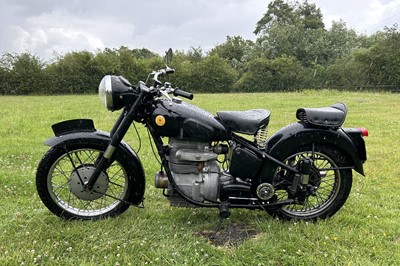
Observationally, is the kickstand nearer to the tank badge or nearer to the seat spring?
the seat spring

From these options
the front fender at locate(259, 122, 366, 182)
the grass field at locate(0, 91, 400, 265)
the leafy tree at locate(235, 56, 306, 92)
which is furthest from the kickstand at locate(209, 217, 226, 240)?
the leafy tree at locate(235, 56, 306, 92)

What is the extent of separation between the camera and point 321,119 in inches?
135

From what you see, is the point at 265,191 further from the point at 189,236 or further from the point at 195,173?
the point at 189,236

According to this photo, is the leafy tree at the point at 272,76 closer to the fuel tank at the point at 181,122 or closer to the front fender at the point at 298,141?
the front fender at the point at 298,141

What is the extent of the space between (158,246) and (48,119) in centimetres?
845

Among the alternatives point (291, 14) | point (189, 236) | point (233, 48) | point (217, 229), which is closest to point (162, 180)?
point (189, 236)

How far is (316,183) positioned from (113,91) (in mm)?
2097

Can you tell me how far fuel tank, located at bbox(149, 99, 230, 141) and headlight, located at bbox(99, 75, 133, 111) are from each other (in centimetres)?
28

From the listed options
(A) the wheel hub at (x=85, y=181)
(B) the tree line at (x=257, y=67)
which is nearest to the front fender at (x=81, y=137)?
(A) the wheel hub at (x=85, y=181)

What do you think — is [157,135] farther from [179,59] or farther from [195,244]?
[179,59]

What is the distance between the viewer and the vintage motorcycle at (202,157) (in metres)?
3.25

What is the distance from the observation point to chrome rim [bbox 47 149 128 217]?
3.50 m

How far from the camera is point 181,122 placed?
10.5 ft

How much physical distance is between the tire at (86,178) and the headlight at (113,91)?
46 cm
